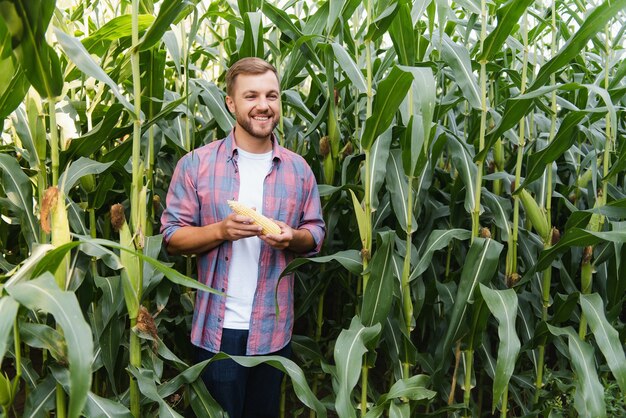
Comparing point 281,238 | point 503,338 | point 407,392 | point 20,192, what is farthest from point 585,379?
point 20,192

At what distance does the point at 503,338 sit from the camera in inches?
86.7

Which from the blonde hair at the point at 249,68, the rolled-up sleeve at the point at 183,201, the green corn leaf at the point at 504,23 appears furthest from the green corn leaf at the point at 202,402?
the green corn leaf at the point at 504,23

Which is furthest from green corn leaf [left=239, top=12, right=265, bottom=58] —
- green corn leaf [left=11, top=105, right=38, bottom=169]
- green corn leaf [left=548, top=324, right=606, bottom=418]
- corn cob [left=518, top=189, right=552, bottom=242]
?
green corn leaf [left=548, top=324, right=606, bottom=418]

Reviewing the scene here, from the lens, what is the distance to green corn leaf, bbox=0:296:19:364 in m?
1.33

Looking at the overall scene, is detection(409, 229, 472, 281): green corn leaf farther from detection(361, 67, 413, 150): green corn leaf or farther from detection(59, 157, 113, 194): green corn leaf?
detection(59, 157, 113, 194): green corn leaf

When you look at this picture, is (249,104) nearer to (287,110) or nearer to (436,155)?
(436,155)

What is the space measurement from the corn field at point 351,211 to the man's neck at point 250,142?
0.24m

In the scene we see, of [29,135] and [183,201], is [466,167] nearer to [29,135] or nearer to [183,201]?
[183,201]

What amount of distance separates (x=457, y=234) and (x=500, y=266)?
646mm

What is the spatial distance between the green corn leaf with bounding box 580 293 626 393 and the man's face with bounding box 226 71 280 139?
1.41 m

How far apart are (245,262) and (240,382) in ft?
1.64

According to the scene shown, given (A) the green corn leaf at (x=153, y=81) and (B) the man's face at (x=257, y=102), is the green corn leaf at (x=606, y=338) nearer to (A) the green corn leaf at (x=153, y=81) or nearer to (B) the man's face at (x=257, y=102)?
(B) the man's face at (x=257, y=102)

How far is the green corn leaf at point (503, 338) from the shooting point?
2.18 meters

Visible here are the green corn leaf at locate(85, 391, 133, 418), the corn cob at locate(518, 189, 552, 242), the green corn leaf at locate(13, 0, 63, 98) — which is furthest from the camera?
the corn cob at locate(518, 189, 552, 242)
